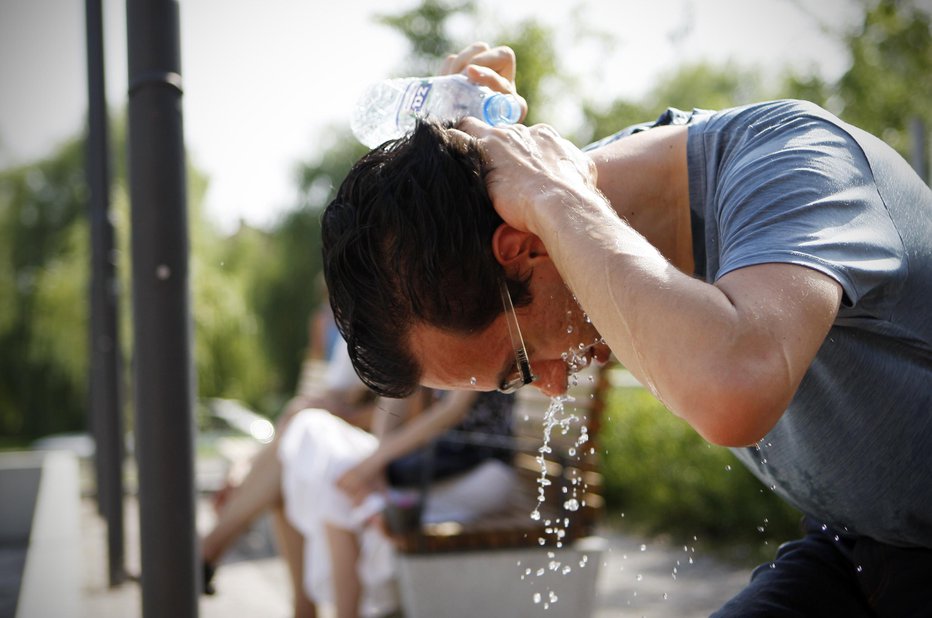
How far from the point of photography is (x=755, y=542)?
6.11 m

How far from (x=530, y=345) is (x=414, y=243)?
30cm

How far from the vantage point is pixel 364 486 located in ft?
13.6

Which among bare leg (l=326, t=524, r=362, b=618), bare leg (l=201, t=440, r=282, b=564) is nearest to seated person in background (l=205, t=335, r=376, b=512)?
bare leg (l=201, t=440, r=282, b=564)

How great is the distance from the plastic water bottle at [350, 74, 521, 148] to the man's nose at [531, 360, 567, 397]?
1.54 ft

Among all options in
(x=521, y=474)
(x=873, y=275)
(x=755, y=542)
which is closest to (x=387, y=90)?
(x=873, y=275)

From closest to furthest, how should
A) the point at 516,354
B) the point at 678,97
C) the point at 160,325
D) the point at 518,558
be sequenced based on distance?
the point at 516,354 < the point at 160,325 < the point at 518,558 < the point at 678,97

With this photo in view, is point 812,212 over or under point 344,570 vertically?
over

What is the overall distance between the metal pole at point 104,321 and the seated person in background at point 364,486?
534mm

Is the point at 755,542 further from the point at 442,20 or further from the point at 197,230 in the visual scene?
the point at 197,230

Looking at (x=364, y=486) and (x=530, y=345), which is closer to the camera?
(x=530, y=345)

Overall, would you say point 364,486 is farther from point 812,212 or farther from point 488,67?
point 812,212

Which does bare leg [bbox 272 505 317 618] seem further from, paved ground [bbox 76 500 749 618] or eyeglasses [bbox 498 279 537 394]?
eyeglasses [bbox 498 279 537 394]

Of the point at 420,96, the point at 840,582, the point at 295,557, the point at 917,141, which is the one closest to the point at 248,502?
the point at 295,557

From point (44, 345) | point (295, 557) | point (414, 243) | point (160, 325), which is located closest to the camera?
point (414, 243)
